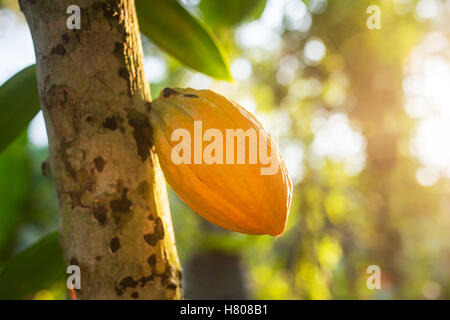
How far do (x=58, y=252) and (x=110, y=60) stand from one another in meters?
0.33

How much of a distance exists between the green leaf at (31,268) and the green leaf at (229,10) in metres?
0.45

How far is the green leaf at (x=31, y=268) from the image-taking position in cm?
60

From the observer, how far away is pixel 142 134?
0.43 meters

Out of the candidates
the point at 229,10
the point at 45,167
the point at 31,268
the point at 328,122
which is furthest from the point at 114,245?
the point at 328,122

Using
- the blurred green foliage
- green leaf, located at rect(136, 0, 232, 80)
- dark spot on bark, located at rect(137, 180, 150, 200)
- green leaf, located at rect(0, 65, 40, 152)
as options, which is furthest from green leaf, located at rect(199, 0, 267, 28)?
the blurred green foliage

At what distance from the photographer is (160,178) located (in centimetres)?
45

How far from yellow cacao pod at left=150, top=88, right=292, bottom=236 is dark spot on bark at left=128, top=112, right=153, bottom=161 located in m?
0.01

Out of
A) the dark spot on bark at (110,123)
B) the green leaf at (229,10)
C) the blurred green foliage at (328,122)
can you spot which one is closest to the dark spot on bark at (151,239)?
the dark spot on bark at (110,123)

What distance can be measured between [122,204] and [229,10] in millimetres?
451

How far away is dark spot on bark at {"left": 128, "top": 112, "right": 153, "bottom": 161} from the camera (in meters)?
0.43

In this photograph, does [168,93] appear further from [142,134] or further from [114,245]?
[114,245]

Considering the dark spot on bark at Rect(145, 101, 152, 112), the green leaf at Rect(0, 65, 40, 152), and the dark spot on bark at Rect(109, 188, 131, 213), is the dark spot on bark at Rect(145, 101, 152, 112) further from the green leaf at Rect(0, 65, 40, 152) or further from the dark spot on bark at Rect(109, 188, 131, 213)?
the green leaf at Rect(0, 65, 40, 152)

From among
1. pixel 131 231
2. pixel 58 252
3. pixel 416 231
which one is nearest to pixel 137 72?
pixel 131 231
